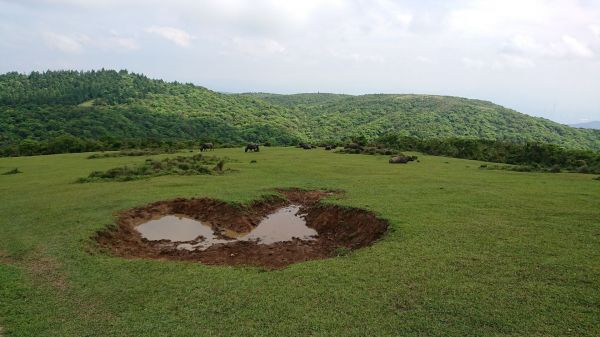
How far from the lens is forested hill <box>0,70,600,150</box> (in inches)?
3199

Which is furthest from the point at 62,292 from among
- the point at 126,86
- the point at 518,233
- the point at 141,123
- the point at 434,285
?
the point at 126,86

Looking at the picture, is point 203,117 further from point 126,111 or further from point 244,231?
point 244,231

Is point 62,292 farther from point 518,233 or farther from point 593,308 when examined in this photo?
point 518,233

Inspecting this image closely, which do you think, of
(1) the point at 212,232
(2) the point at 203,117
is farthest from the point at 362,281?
(2) the point at 203,117

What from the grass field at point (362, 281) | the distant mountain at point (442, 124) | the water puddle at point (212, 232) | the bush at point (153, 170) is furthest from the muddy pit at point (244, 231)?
the distant mountain at point (442, 124)

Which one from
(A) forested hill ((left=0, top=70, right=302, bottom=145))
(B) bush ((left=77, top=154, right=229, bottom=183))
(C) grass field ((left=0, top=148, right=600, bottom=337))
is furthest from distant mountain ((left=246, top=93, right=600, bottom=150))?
(C) grass field ((left=0, top=148, right=600, bottom=337))

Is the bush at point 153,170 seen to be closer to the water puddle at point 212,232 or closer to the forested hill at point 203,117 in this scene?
the water puddle at point 212,232

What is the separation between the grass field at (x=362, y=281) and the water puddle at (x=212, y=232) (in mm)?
2037

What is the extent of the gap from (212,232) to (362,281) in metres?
8.53

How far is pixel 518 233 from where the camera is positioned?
12.4 meters

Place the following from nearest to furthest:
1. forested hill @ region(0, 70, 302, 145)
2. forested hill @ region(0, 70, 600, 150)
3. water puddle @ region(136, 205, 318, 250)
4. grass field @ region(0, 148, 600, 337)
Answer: grass field @ region(0, 148, 600, 337), water puddle @ region(136, 205, 318, 250), forested hill @ region(0, 70, 302, 145), forested hill @ region(0, 70, 600, 150)

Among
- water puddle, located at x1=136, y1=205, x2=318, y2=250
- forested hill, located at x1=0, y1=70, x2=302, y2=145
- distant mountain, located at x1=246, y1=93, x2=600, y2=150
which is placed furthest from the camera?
distant mountain, located at x1=246, y1=93, x2=600, y2=150

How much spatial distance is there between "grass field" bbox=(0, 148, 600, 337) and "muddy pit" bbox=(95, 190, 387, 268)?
1.02m

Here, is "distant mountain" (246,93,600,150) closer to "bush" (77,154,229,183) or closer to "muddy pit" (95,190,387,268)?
"bush" (77,154,229,183)
